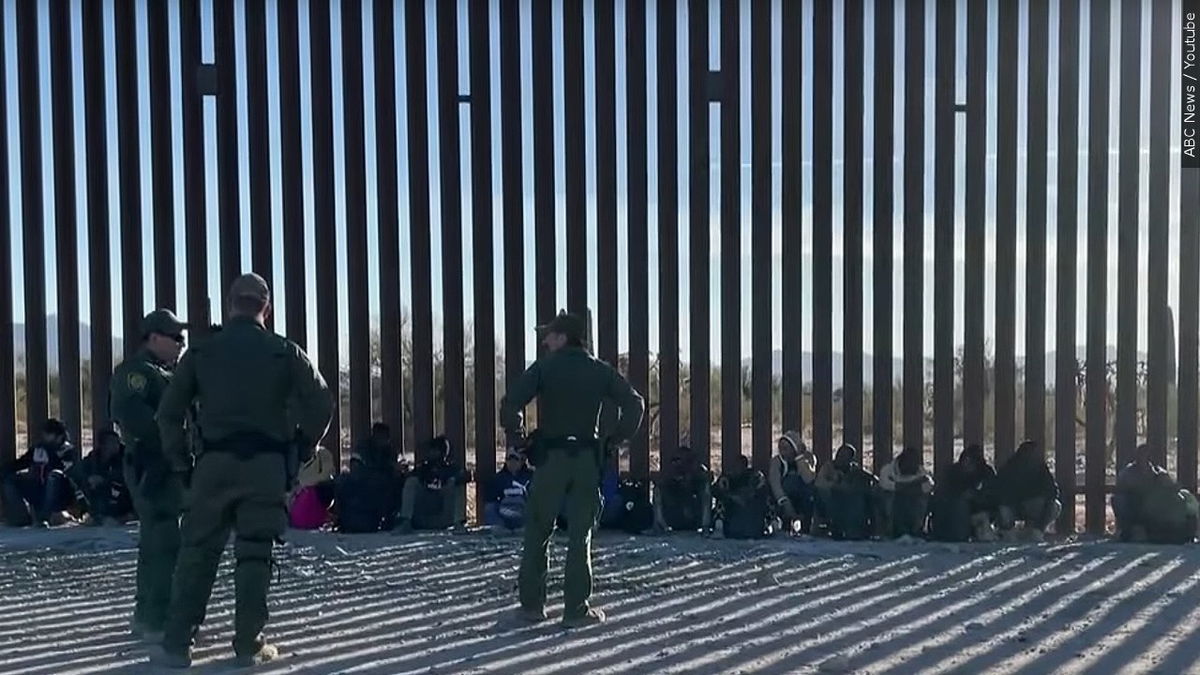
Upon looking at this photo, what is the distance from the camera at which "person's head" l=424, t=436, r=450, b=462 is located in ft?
29.3

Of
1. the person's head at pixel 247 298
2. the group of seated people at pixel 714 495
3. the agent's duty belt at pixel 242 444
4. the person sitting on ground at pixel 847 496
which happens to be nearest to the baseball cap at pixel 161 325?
the person's head at pixel 247 298

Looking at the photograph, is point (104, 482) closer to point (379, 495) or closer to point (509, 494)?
point (379, 495)

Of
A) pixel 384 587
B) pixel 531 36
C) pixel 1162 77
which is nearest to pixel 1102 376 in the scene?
pixel 1162 77

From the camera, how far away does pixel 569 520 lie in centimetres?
569

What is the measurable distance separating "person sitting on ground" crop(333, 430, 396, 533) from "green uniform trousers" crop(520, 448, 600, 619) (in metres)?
3.20

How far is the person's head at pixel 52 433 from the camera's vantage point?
9.09m

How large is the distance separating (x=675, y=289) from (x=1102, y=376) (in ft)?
9.74

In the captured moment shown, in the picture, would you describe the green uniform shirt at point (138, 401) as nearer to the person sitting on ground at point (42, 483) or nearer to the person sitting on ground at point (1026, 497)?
the person sitting on ground at point (42, 483)

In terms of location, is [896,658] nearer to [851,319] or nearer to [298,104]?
[851,319]

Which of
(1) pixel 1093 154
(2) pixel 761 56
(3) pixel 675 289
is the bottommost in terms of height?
(3) pixel 675 289

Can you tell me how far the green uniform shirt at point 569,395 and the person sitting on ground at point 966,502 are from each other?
3418mm

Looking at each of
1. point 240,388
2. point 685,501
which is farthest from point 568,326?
point 685,501

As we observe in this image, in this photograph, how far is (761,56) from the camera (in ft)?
29.7

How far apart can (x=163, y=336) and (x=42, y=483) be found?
4.43 metres
